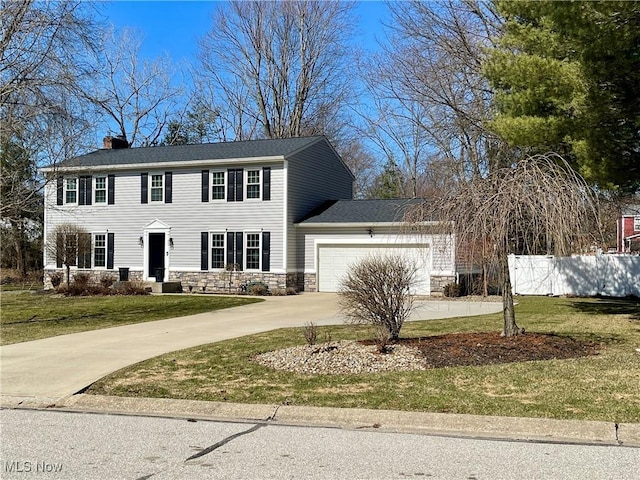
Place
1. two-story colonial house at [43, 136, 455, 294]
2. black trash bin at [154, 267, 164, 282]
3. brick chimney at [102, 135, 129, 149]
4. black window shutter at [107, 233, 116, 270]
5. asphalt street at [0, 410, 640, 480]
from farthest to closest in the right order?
brick chimney at [102, 135, 129, 149]
black window shutter at [107, 233, 116, 270]
black trash bin at [154, 267, 164, 282]
two-story colonial house at [43, 136, 455, 294]
asphalt street at [0, 410, 640, 480]

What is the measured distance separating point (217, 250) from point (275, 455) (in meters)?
22.8

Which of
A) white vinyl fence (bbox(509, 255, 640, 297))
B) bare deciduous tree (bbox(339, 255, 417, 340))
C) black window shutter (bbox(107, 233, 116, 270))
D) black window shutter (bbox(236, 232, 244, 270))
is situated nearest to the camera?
bare deciduous tree (bbox(339, 255, 417, 340))

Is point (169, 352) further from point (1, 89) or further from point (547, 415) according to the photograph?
point (1, 89)

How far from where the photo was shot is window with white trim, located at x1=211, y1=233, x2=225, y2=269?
28062 millimetres

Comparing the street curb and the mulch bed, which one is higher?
the mulch bed

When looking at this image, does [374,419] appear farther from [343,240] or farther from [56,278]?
[56,278]

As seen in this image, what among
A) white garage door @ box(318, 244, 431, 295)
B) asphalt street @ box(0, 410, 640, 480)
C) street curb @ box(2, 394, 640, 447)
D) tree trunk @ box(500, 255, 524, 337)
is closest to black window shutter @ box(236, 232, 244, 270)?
white garage door @ box(318, 244, 431, 295)

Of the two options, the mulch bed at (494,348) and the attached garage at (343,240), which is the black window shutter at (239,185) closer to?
the attached garage at (343,240)

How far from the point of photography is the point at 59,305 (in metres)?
21.1

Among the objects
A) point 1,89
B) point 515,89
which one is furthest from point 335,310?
point 1,89

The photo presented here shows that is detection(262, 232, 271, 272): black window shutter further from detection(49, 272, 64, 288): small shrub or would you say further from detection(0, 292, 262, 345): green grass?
detection(49, 272, 64, 288): small shrub

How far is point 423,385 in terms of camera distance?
319 inches

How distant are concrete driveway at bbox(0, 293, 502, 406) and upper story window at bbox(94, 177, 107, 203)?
42.9ft

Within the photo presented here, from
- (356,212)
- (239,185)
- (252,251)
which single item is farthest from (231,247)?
(356,212)
